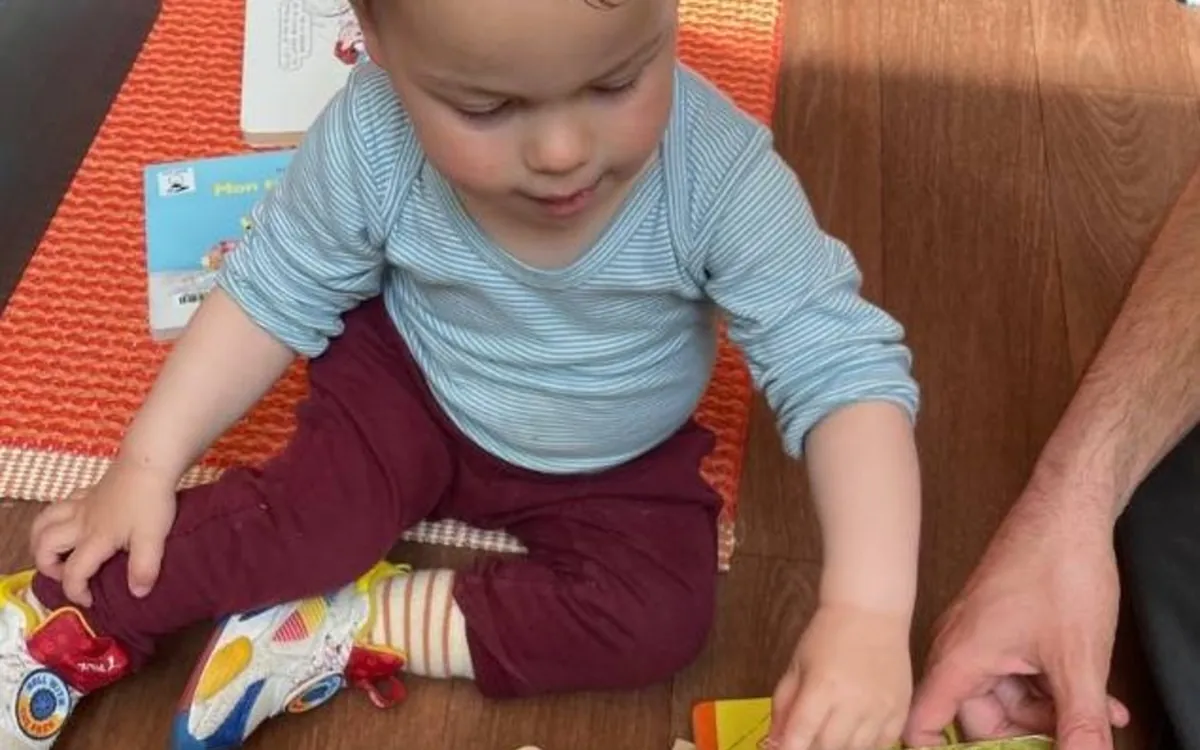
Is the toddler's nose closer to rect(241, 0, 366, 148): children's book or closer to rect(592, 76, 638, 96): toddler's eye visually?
rect(592, 76, 638, 96): toddler's eye

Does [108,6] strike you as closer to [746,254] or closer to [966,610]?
[746,254]

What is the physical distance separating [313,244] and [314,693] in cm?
30

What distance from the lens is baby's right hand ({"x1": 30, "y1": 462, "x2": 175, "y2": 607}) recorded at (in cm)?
93

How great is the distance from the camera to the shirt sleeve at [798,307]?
834 mm

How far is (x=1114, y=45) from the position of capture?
4.93 ft

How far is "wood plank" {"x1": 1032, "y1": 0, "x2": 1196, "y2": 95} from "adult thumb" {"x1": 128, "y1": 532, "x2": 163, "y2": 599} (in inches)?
38.4

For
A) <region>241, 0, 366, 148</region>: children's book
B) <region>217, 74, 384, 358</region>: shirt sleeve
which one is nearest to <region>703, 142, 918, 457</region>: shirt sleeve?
<region>217, 74, 384, 358</region>: shirt sleeve

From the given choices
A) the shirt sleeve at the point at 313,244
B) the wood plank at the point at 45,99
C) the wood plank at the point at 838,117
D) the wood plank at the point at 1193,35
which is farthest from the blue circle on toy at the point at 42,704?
the wood plank at the point at 1193,35

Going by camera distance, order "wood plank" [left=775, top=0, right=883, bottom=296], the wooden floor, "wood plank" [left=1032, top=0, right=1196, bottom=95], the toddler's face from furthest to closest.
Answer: "wood plank" [left=1032, top=0, right=1196, bottom=95]
"wood plank" [left=775, top=0, right=883, bottom=296]
the wooden floor
the toddler's face

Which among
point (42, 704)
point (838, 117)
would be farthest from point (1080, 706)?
point (838, 117)

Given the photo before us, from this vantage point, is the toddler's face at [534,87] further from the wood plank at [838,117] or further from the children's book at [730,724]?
the wood plank at [838,117]

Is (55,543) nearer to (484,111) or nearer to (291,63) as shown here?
(484,111)

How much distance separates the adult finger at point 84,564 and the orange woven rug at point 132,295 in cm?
17

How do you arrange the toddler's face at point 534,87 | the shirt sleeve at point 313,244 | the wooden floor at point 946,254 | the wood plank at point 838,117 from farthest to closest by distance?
the wood plank at point 838,117 → the wooden floor at point 946,254 → the shirt sleeve at point 313,244 → the toddler's face at point 534,87
